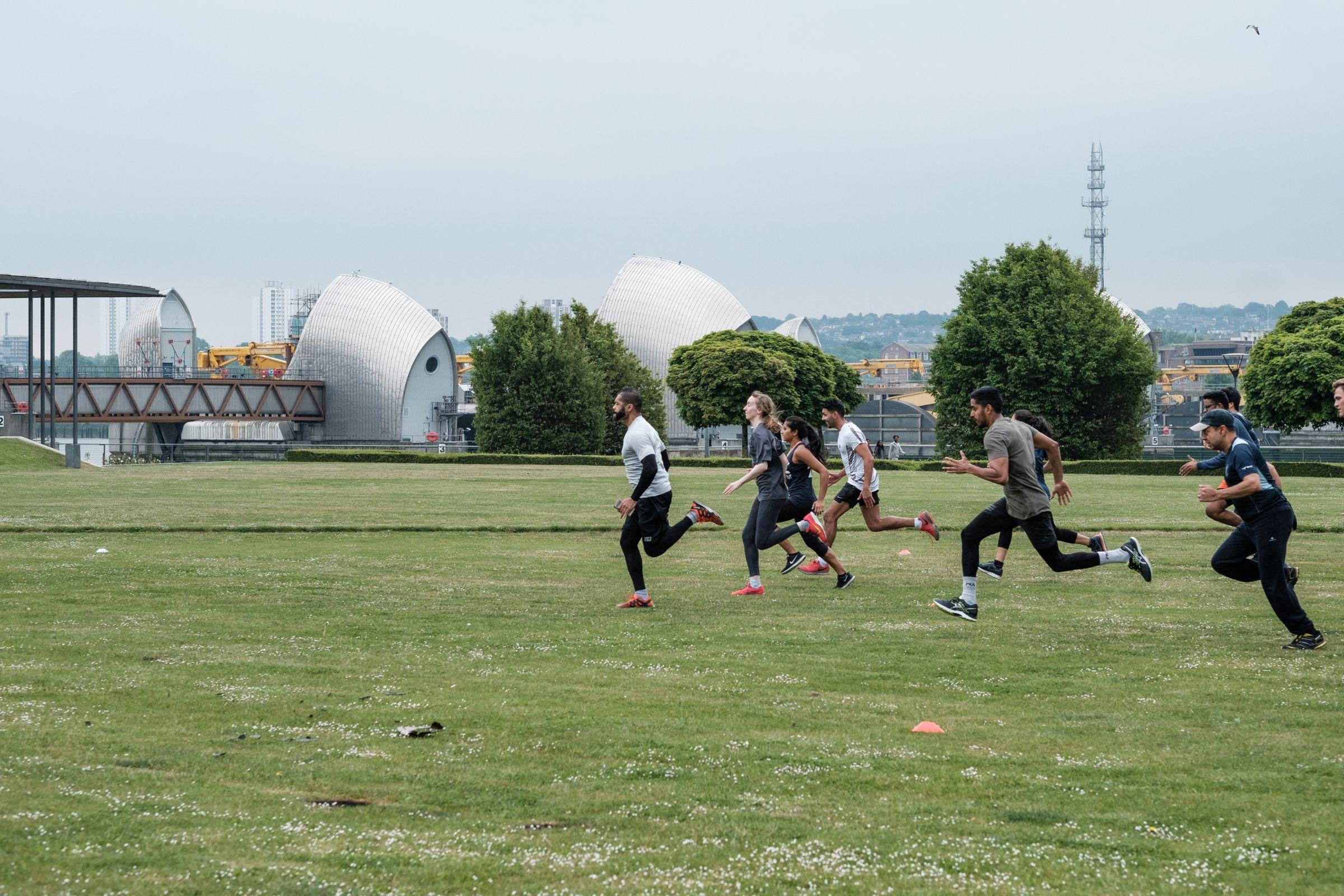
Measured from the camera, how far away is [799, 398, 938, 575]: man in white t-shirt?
14094 mm

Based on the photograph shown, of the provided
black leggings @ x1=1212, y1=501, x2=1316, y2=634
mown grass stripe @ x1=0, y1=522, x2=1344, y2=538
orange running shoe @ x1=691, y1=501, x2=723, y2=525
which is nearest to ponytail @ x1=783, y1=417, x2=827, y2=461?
orange running shoe @ x1=691, y1=501, x2=723, y2=525

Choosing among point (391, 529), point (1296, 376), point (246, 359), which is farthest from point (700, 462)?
point (246, 359)

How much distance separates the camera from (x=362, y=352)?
93.6 m

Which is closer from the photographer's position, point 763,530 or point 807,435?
point 763,530

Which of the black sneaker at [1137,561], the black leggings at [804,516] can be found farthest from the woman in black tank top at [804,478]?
the black sneaker at [1137,561]

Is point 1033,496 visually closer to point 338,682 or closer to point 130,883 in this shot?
point 338,682

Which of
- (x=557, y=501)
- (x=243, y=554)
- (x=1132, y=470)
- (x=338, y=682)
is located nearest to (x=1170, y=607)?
(x=338, y=682)

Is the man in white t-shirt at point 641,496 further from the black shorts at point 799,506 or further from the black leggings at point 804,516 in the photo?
the black shorts at point 799,506

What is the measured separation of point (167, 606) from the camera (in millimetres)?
11680

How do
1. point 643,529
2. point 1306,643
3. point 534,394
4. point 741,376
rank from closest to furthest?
point 1306,643 < point 643,529 < point 534,394 < point 741,376

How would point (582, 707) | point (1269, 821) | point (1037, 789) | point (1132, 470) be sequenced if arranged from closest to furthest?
point (1269, 821) < point (1037, 789) < point (582, 707) < point (1132, 470)

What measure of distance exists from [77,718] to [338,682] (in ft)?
5.38

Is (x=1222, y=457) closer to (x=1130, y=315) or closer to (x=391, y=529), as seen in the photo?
(x=391, y=529)

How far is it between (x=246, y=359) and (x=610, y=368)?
47026 millimetres
